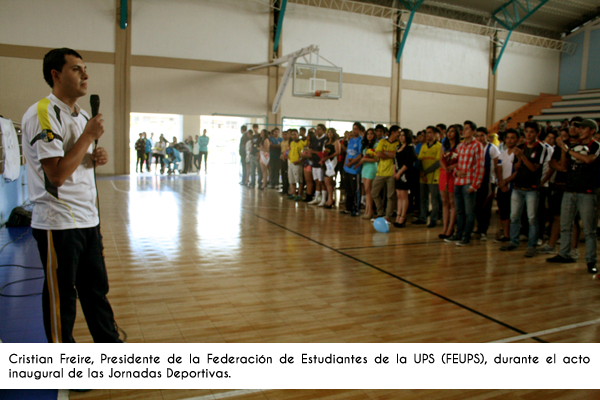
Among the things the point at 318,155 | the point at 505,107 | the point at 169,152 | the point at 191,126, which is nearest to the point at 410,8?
the point at 505,107

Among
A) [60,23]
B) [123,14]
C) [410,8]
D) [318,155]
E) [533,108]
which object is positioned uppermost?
[410,8]

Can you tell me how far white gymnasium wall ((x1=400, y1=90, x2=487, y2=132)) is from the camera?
20719mm

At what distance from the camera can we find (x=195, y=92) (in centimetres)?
1695

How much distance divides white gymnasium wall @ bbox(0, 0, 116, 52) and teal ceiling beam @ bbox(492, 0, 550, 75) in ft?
55.4

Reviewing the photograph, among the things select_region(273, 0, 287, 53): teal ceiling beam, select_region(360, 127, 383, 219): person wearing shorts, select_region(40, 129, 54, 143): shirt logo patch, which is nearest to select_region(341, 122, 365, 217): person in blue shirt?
select_region(360, 127, 383, 219): person wearing shorts

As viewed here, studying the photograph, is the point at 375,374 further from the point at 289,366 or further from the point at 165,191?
the point at 165,191

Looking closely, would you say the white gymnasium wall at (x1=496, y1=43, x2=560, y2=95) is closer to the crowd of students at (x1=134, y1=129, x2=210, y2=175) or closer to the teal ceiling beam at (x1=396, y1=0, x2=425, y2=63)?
the teal ceiling beam at (x1=396, y1=0, x2=425, y2=63)

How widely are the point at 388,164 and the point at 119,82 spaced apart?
12.3 meters

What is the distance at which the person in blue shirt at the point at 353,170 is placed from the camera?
816cm

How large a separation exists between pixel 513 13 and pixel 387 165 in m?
17.8

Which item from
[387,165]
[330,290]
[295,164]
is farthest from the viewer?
[295,164]

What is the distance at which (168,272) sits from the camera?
14.6ft

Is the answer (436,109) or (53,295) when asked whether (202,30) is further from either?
(53,295)

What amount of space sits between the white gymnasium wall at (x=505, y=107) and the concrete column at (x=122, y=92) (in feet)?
58.3
